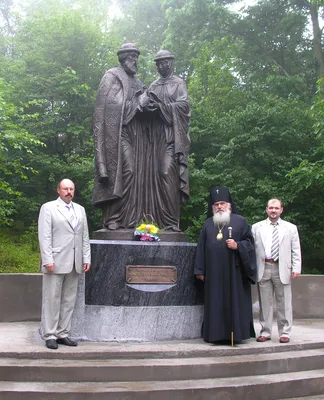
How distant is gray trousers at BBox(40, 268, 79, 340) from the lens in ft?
18.5

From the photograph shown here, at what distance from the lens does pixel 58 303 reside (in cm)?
568

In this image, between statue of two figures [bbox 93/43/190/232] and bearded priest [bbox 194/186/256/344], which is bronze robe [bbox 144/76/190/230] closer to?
statue of two figures [bbox 93/43/190/232]

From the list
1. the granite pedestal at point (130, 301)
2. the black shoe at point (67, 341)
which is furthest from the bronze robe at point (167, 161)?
the black shoe at point (67, 341)

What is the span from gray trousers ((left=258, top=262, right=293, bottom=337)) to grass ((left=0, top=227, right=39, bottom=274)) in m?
9.17

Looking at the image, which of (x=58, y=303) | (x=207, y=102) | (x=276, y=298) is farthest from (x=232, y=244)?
(x=207, y=102)

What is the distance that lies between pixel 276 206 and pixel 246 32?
18.2 m

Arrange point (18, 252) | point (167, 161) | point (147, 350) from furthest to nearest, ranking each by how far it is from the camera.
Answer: point (18, 252)
point (167, 161)
point (147, 350)

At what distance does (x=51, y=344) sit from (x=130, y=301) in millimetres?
1035

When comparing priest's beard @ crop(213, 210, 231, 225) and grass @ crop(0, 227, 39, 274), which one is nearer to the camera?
priest's beard @ crop(213, 210, 231, 225)

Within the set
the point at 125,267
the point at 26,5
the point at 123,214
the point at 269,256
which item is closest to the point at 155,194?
the point at 123,214

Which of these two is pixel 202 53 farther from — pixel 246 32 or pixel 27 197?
pixel 27 197

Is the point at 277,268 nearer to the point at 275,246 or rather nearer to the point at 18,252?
the point at 275,246

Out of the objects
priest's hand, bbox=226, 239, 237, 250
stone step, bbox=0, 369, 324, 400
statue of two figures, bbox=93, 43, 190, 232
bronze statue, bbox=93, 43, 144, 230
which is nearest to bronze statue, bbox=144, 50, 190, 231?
statue of two figures, bbox=93, 43, 190, 232

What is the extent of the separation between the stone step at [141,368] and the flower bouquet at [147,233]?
159 centimetres
